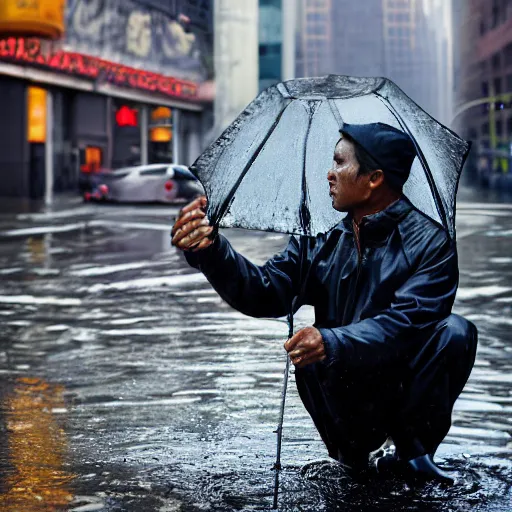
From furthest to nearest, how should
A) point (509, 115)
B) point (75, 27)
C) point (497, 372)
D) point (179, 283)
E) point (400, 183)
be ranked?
1. point (509, 115)
2. point (75, 27)
3. point (179, 283)
4. point (497, 372)
5. point (400, 183)

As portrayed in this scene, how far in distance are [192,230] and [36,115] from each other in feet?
127

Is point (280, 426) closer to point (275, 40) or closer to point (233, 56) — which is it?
point (233, 56)

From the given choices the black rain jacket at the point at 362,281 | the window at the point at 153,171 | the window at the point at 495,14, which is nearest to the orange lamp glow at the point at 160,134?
the window at the point at 153,171

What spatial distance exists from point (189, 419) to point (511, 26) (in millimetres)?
113314

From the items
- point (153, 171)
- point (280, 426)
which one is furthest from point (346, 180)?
point (153, 171)

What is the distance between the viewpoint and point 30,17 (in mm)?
32469

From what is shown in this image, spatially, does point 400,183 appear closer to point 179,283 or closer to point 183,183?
point 179,283

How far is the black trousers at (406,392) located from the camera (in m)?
3.97

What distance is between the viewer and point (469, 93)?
150 metres

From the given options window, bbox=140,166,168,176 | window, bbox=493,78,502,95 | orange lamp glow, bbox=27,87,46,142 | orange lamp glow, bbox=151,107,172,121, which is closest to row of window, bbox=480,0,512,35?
window, bbox=493,78,502,95

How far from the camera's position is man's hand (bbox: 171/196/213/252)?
3916 mm

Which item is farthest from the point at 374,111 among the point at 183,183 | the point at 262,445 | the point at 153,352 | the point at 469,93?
the point at 469,93

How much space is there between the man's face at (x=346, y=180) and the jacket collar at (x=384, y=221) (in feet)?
0.24

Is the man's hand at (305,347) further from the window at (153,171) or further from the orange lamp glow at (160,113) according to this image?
the orange lamp glow at (160,113)
